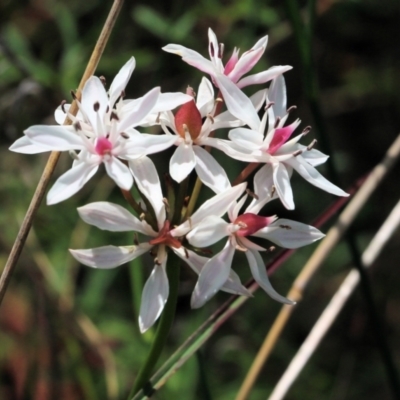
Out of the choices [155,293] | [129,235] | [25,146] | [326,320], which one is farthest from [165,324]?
[129,235]

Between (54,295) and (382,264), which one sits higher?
(54,295)

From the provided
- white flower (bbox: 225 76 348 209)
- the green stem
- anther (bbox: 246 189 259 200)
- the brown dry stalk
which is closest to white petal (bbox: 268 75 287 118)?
Result: white flower (bbox: 225 76 348 209)

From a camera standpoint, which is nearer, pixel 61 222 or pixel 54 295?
pixel 54 295

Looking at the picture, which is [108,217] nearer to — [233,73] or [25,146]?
[25,146]

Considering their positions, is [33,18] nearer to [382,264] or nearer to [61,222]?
[61,222]

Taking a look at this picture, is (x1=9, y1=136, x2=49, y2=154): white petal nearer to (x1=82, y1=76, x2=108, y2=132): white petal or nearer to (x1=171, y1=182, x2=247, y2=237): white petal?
(x1=82, y1=76, x2=108, y2=132): white petal

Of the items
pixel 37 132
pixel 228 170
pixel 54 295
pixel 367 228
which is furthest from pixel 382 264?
pixel 37 132
